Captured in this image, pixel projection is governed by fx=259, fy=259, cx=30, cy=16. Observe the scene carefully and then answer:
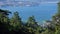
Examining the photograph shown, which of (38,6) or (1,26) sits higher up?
(1,26)

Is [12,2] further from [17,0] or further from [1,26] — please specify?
[1,26]

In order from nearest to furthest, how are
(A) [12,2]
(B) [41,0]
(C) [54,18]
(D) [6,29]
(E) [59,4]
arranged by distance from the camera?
(D) [6,29] → (C) [54,18] → (E) [59,4] → (A) [12,2] → (B) [41,0]

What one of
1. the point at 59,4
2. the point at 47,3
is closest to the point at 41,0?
the point at 47,3

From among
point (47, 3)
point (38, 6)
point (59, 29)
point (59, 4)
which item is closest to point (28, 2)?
point (38, 6)

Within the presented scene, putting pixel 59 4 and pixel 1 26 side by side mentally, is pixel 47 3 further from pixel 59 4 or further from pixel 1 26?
pixel 1 26

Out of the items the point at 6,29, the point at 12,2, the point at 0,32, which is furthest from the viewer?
the point at 12,2

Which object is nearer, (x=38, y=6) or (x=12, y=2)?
(x=12, y=2)

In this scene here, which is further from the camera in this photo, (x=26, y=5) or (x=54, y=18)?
(x=26, y=5)

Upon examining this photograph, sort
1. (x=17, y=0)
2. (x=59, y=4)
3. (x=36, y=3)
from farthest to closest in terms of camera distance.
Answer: (x=36, y=3) → (x=17, y=0) → (x=59, y=4)

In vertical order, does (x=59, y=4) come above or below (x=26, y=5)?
above
